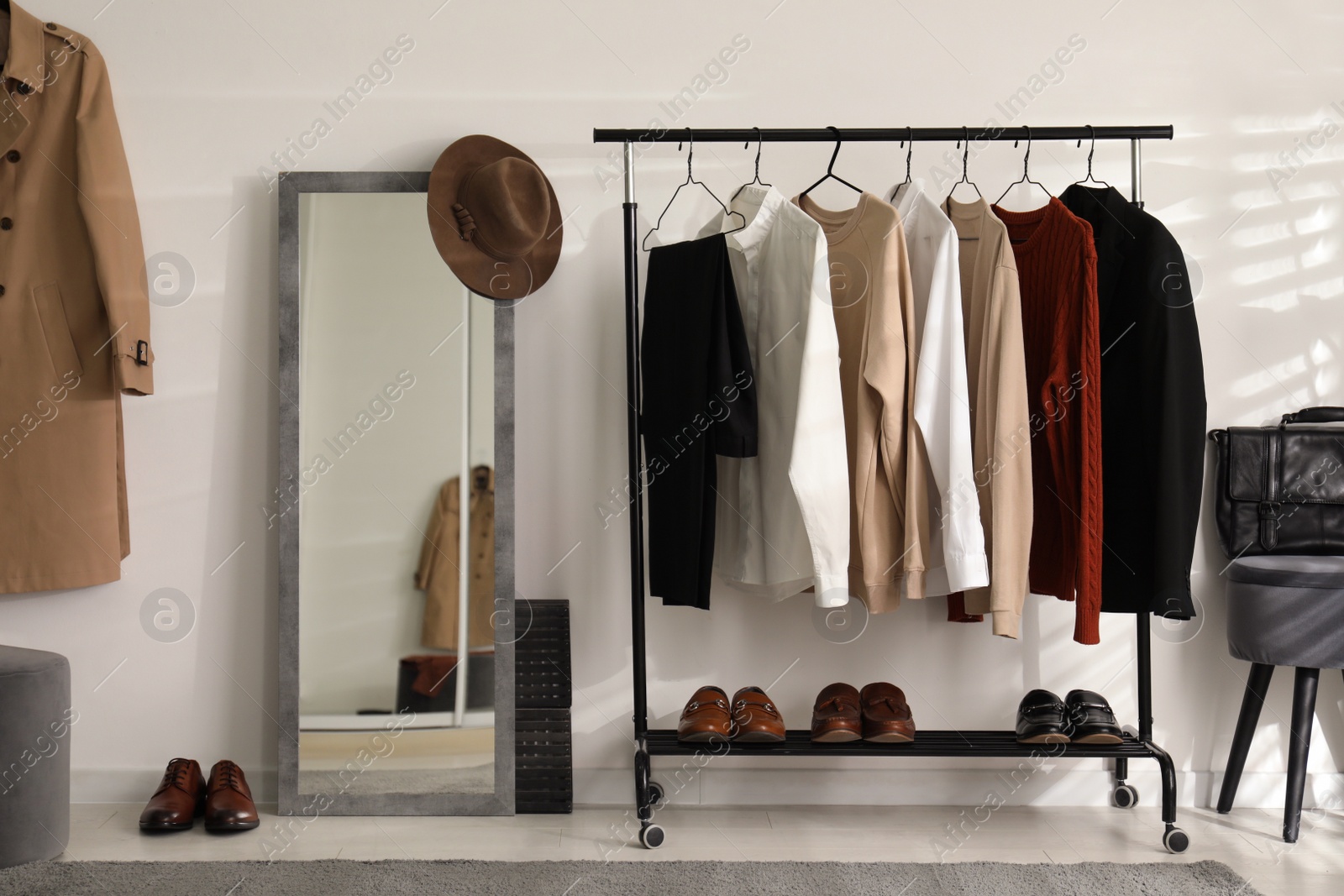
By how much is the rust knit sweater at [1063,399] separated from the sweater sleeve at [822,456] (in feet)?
1.57

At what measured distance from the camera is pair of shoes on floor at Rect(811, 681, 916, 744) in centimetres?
211

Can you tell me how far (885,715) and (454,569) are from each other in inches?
45.9

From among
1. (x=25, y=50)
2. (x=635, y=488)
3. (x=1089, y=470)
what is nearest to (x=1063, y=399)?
(x=1089, y=470)

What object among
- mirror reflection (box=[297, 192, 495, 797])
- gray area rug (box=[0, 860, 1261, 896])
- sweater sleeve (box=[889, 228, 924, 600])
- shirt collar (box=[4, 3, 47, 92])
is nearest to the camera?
gray area rug (box=[0, 860, 1261, 896])

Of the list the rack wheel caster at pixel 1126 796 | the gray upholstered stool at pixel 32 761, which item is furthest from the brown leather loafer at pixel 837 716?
the gray upholstered stool at pixel 32 761

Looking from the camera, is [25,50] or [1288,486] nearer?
[25,50]

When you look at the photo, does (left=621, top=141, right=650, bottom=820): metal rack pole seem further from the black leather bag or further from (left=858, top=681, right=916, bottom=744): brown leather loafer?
the black leather bag

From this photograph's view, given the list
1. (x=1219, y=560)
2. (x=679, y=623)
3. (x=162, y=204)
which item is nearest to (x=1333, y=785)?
(x=1219, y=560)

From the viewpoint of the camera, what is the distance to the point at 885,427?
2008mm

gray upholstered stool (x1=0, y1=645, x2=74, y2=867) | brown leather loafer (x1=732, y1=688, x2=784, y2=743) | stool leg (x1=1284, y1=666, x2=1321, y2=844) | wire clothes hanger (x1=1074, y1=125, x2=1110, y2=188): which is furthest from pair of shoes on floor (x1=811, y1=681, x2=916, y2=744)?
gray upholstered stool (x1=0, y1=645, x2=74, y2=867)

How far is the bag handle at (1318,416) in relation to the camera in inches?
93.3

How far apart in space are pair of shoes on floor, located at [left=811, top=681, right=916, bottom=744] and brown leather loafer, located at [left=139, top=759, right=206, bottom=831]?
1563 millimetres

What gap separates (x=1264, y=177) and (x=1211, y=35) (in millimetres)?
419

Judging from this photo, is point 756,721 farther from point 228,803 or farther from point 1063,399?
point 228,803
